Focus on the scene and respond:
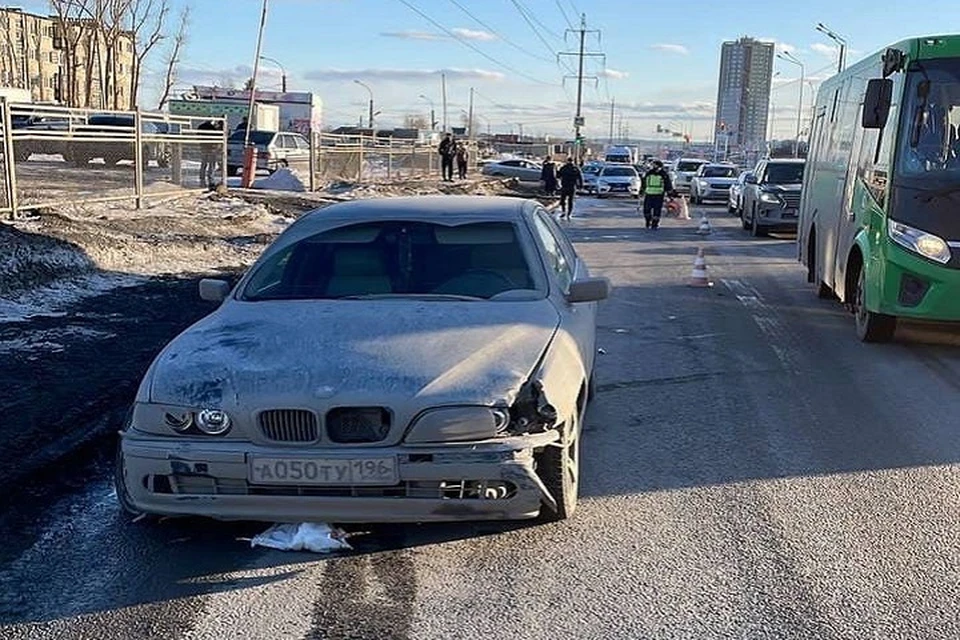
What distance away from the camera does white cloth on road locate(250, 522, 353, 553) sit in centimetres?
446

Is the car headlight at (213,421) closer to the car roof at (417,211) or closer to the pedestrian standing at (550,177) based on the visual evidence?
the car roof at (417,211)

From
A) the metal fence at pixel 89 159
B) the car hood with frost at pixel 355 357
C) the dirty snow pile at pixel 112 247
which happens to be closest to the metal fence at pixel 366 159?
the metal fence at pixel 89 159

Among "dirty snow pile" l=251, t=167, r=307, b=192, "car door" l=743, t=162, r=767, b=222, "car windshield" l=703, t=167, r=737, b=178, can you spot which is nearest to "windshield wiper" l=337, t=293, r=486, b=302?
"car door" l=743, t=162, r=767, b=222

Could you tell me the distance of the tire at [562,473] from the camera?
444 cm

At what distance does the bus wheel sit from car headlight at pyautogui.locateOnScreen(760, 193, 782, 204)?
1402 cm

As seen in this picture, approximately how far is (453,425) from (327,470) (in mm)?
535

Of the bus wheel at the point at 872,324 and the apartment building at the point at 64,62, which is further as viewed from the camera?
the apartment building at the point at 64,62

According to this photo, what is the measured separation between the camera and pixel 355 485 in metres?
4.19

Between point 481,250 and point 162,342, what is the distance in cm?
420

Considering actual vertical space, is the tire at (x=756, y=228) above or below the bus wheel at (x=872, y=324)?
below

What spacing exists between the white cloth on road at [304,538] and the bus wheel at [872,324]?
21.0 feet

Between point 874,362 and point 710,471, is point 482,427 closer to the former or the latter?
point 710,471

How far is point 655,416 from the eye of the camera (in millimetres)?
6855

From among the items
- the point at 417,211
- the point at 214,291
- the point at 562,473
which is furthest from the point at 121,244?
the point at 562,473
